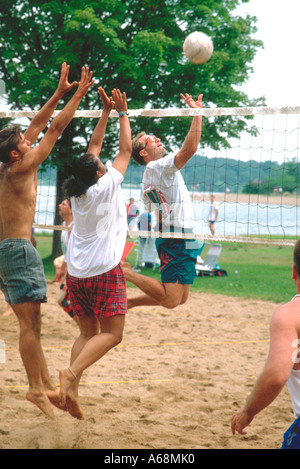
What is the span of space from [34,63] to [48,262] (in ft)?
17.2

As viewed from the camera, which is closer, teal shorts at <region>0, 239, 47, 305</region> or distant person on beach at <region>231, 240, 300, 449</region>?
distant person on beach at <region>231, 240, 300, 449</region>

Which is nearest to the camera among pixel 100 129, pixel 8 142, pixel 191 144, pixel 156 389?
pixel 8 142

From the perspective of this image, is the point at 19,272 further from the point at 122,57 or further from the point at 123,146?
the point at 122,57

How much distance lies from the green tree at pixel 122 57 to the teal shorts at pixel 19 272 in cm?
993

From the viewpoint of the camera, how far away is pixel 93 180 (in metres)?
3.71

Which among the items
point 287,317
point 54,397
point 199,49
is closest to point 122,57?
point 199,49

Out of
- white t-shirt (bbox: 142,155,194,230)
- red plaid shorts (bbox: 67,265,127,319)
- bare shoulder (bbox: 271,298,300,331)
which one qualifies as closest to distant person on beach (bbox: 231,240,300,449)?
bare shoulder (bbox: 271,298,300,331)

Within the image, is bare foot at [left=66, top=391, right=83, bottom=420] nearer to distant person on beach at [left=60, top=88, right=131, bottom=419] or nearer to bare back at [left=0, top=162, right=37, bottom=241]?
distant person on beach at [left=60, top=88, right=131, bottom=419]

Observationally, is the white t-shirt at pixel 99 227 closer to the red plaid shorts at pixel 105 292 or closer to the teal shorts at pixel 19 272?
the red plaid shorts at pixel 105 292

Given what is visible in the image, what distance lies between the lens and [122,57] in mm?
13555

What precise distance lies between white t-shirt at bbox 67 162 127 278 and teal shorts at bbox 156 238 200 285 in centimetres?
107

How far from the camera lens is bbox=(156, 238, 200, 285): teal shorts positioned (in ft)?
15.7

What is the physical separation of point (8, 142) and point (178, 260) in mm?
1878

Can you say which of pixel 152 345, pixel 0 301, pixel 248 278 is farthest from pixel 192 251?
pixel 248 278
